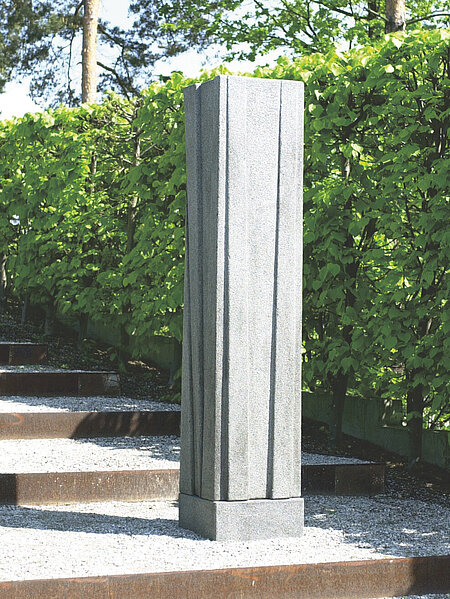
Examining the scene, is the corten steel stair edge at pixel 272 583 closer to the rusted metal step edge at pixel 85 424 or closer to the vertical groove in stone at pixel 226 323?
the vertical groove in stone at pixel 226 323

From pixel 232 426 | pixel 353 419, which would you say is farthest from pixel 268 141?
pixel 353 419

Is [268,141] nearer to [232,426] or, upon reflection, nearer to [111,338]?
[232,426]

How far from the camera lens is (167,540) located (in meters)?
4.28

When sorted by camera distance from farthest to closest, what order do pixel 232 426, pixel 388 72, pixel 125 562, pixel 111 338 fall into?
pixel 111 338 < pixel 388 72 < pixel 232 426 < pixel 125 562

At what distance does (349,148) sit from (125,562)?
10.8 feet

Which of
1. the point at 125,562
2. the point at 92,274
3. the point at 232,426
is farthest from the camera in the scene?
the point at 92,274

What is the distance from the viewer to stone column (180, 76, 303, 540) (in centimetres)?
427

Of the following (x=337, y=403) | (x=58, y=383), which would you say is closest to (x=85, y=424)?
(x=58, y=383)

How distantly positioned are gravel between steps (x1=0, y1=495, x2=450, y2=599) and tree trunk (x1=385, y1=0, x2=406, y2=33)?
6.21 metres

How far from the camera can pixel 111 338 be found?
10273 millimetres

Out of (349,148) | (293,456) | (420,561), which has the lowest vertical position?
(420,561)

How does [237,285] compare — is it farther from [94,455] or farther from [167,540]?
[94,455]

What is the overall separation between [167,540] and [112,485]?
1082 mm

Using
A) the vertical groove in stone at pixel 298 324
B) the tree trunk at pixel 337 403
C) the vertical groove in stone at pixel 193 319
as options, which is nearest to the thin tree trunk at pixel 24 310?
the tree trunk at pixel 337 403
